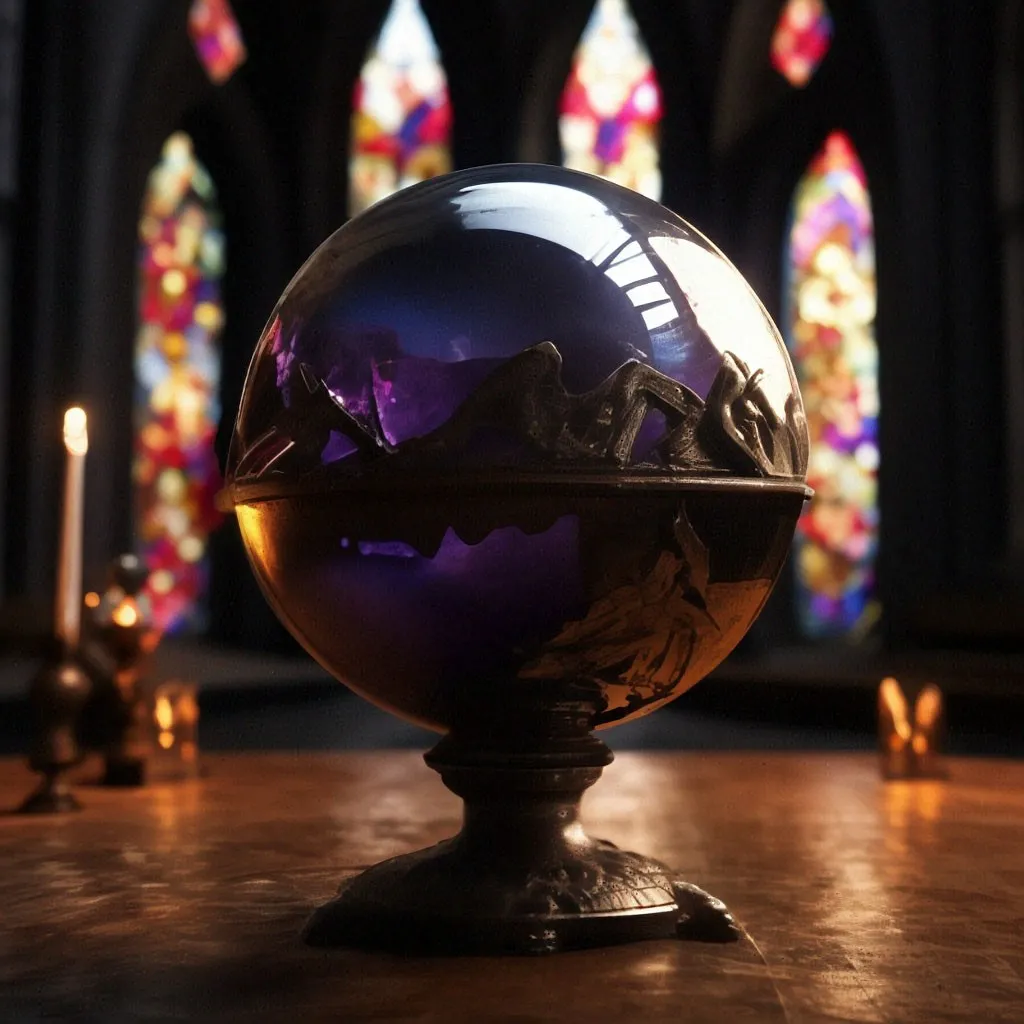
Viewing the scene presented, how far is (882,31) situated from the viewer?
24.9ft

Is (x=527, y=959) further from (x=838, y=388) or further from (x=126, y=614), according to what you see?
(x=838, y=388)

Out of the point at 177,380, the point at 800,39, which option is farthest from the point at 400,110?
the point at 800,39

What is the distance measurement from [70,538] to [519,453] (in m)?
0.79

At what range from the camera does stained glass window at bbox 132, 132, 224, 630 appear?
27.7 ft

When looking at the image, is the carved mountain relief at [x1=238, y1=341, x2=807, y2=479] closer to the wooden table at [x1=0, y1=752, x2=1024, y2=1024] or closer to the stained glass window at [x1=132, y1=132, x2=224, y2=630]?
the wooden table at [x1=0, y1=752, x2=1024, y2=1024]

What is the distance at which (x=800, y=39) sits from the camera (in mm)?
8305

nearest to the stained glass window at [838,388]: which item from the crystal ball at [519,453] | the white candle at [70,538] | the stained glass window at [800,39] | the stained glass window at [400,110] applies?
the stained glass window at [800,39]

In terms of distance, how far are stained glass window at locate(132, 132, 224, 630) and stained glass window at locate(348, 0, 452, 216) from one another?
Result: 3.09ft

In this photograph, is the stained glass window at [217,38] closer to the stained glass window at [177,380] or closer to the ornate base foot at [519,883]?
the stained glass window at [177,380]

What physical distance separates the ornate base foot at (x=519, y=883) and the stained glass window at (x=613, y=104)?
310 inches

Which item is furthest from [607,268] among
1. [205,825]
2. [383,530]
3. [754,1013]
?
[205,825]

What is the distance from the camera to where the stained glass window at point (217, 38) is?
27.0 ft

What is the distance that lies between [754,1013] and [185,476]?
26.5 ft

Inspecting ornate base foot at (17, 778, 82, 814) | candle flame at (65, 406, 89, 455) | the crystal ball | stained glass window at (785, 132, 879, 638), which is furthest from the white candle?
stained glass window at (785, 132, 879, 638)
